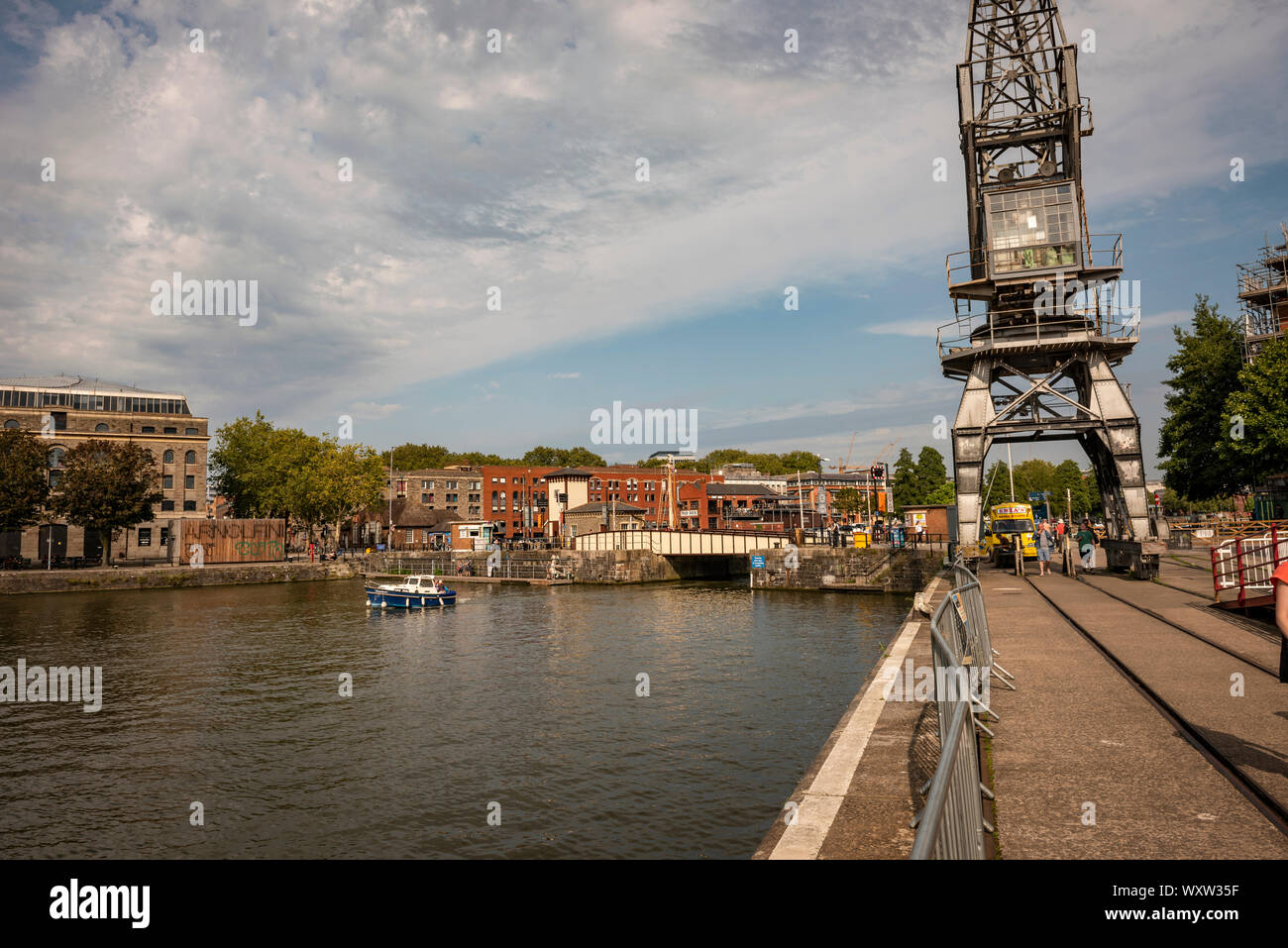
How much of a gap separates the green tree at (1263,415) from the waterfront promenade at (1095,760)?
1539 inches

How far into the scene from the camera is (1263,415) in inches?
1790

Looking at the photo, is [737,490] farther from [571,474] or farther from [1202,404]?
[1202,404]

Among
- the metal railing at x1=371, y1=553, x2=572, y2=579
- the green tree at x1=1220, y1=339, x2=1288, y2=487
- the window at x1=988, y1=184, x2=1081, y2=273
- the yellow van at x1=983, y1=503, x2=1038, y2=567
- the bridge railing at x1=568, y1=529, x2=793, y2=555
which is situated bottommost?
the metal railing at x1=371, y1=553, x2=572, y2=579

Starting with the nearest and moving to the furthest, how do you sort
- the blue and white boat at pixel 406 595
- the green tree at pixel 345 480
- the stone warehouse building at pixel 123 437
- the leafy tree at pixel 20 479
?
the blue and white boat at pixel 406 595 < the leafy tree at pixel 20 479 < the stone warehouse building at pixel 123 437 < the green tree at pixel 345 480

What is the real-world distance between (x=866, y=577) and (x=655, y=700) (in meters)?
39.5

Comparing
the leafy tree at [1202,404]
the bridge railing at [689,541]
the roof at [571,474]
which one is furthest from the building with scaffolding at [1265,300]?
the roof at [571,474]

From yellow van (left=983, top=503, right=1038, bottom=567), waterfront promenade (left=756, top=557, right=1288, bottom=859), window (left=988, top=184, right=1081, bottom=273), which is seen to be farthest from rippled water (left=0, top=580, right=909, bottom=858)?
window (left=988, top=184, right=1081, bottom=273)

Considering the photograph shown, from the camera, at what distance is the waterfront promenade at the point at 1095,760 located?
251 inches

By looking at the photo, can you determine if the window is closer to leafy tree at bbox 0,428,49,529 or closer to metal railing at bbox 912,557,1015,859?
metal railing at bbox 912,557,1015,859

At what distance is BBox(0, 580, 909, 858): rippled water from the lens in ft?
43.7

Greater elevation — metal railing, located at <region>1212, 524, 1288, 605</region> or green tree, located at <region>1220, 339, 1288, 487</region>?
green tree, located at <region>1220, 339, 1288, 487</region>

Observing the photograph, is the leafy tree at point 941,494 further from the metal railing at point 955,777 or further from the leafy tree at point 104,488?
the metal railing at point 955,777

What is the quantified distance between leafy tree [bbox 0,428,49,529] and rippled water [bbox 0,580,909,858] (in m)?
36.4
